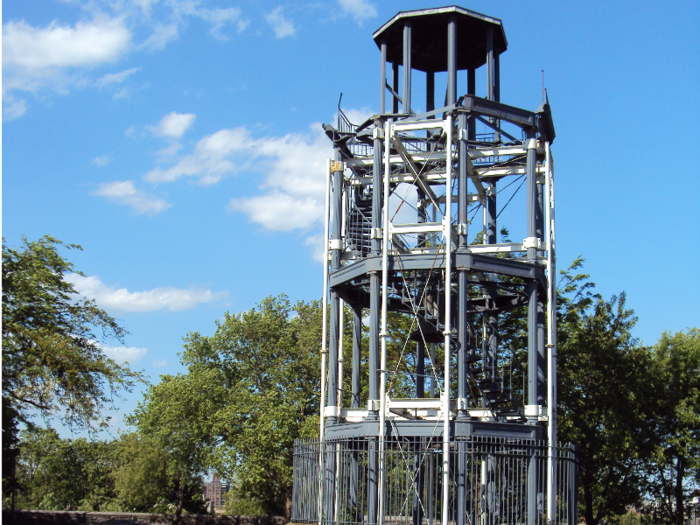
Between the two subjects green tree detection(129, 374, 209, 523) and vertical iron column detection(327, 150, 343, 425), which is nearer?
vertical iron column detection(327, 150, 343, 425)

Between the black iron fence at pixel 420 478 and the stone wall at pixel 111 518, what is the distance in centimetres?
1723

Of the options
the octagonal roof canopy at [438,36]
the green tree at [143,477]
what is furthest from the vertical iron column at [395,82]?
the green tree at [143,477]

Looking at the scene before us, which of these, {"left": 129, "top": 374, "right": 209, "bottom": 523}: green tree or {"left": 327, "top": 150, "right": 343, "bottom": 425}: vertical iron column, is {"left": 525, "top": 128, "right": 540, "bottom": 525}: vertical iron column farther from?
{"left": 129, "top": 374, "right": 209, "bottom": 523}: green tree

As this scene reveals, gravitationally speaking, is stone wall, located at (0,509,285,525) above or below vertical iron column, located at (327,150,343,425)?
below

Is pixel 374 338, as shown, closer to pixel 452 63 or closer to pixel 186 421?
pixel 452 63

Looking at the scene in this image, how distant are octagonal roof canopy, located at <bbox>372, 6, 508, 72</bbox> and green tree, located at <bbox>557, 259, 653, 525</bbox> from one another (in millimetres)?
12333

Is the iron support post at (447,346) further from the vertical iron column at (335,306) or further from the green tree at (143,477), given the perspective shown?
the green tree at (143,477)

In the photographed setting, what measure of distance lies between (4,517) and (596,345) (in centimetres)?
2682

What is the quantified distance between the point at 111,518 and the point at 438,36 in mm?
31295

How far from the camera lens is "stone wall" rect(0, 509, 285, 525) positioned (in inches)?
1494

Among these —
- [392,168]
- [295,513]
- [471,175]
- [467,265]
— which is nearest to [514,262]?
[467,265]

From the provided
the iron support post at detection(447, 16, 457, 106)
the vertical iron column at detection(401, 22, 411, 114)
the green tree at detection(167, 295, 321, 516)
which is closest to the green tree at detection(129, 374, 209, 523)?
the green tree at detection(167, 295, 321, 516)

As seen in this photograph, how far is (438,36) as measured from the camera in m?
27.3

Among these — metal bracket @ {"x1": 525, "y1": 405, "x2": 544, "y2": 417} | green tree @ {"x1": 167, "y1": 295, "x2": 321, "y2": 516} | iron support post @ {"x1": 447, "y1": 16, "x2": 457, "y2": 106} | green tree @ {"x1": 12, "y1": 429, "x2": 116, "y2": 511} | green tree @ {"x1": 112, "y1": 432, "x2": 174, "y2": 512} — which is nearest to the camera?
metal bracket @ {"x1": 525, "y1": 405, "x2": 544, "y2": 417}
